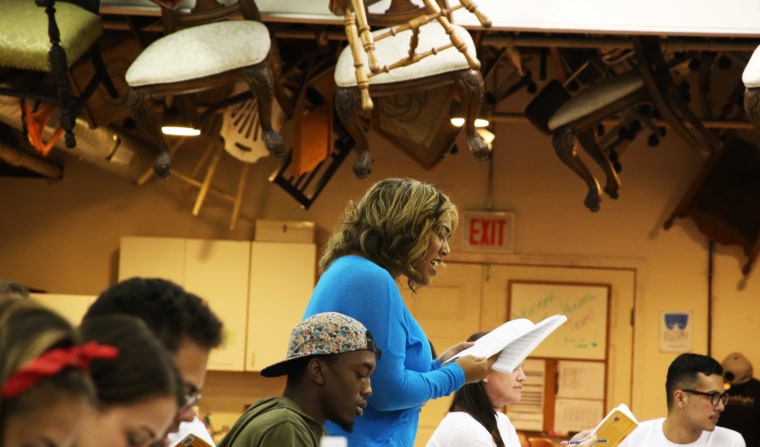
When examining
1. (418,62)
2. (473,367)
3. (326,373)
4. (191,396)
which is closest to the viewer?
(191,396)

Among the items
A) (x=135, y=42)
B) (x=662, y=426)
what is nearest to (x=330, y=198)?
(x=135, y=42)

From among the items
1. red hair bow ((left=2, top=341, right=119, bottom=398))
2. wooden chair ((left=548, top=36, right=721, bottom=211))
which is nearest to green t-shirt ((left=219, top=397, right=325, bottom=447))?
red hair bow ((left=2, top=341, right=119, bottom=398))

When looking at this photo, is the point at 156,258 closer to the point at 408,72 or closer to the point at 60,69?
the point at 60,69

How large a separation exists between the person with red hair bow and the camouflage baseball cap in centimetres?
118

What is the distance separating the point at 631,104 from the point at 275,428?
3.90 meters

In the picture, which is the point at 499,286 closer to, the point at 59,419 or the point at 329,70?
the point at 329,70

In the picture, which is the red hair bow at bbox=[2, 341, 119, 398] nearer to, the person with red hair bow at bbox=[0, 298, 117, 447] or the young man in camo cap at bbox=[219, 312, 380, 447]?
the person with red hair bow at bbox=[0, 298, 117, 447]

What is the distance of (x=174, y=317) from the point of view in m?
2.07

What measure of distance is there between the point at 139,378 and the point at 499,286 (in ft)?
22.9

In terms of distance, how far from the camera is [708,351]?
8367 millimetres

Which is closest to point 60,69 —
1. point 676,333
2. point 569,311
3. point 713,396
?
point 713,396

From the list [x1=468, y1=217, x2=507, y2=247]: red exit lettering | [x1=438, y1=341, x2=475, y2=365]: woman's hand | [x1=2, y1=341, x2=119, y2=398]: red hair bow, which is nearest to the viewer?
[x1=2, y1=341, x2=119, y2=398]: red hair bow

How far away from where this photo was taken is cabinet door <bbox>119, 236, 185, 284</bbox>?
8180mm

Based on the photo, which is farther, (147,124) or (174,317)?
(147,124)
